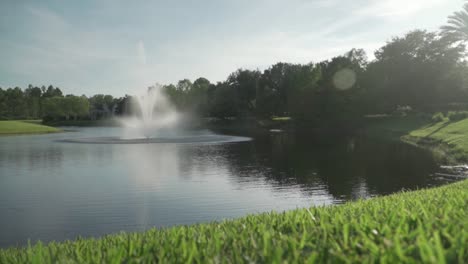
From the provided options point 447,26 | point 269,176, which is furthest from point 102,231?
point 447,26

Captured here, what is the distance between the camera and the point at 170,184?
21.0m

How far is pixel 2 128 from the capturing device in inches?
2638

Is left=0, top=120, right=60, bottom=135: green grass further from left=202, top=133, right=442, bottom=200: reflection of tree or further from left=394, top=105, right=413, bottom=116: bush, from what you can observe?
left=394, top=105, right=413, bottom=116: bush

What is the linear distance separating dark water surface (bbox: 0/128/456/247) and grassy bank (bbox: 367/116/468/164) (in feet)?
6.57

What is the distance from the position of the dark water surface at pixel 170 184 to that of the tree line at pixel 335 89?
41.7m

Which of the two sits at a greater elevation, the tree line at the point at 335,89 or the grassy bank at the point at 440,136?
the tree line at the point at 335,89

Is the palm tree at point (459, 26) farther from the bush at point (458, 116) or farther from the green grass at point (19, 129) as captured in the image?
the green grass at point (19, 129)

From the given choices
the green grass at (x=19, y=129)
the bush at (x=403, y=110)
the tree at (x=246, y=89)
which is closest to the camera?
the green grass at (x=19, y=129)

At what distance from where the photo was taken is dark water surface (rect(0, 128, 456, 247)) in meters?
14.3

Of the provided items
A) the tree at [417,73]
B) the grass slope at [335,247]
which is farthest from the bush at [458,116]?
the grass slope at [335,247]

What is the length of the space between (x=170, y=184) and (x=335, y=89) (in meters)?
75.7

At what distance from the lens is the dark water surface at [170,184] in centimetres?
1431

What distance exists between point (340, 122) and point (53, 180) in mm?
71046

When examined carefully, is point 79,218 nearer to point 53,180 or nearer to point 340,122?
point 53,180
